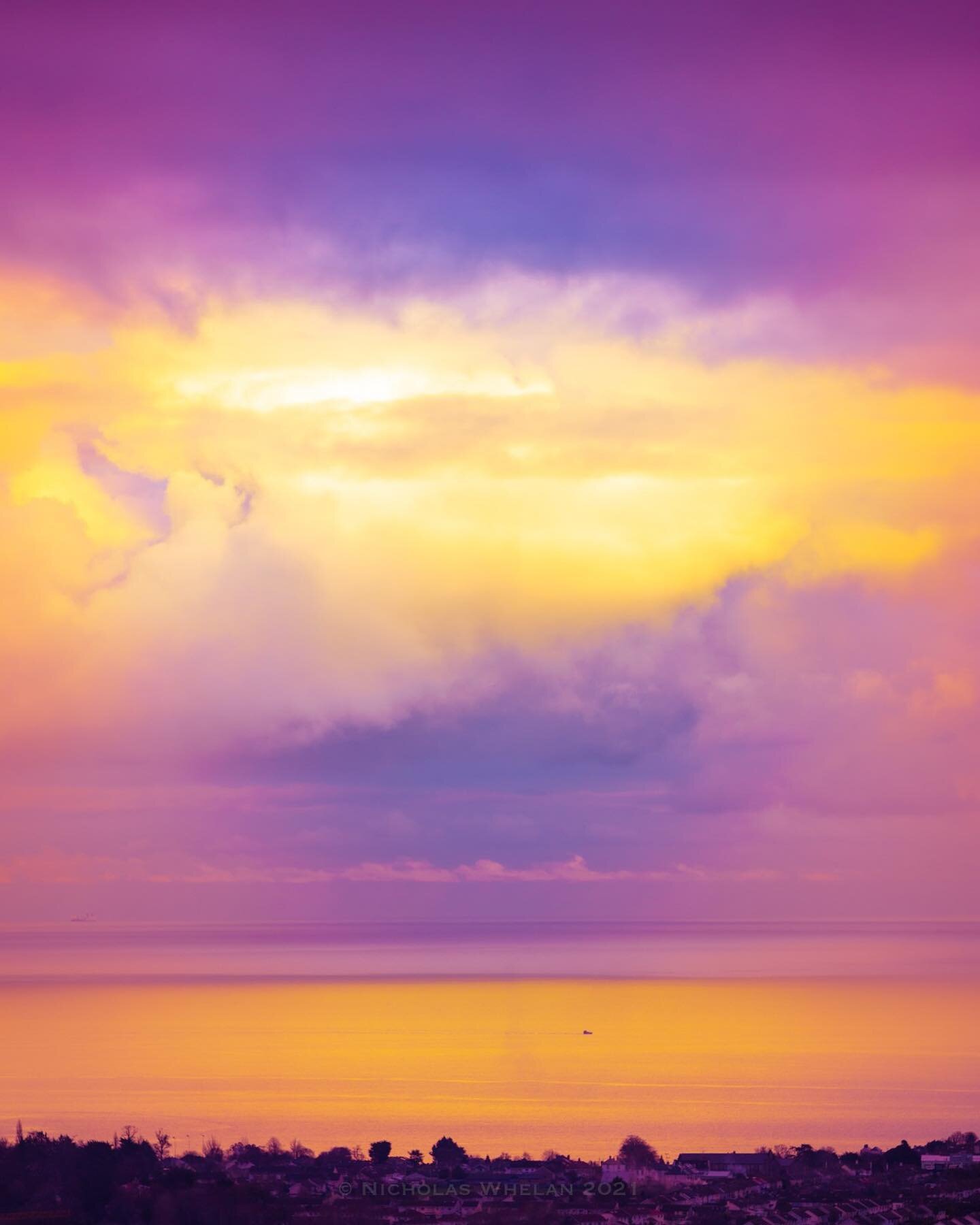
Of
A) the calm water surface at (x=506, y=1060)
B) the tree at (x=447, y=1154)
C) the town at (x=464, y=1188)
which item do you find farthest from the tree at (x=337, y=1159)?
the calm water surface at (x=506, y=1060)

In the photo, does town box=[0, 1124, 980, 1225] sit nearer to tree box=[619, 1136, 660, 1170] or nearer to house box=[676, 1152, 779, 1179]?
house box=[676, 1152, 779, 1179]

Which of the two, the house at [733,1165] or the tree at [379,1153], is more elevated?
the tree at [379,1153]

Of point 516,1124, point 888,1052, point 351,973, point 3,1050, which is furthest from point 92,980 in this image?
point 516,1124

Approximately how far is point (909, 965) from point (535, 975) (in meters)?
42.6

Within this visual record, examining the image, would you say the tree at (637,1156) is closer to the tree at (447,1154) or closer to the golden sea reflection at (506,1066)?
the tree at (447,1154)

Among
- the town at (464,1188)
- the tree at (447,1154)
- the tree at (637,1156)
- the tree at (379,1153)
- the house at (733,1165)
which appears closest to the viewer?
the town at (464,1188)

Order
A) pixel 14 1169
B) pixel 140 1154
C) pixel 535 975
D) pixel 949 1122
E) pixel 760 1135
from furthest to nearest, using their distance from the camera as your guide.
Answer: pixel 535 975 < pixel 949 1122 < pixel 760 1135 < pixel 140 1154 < pixel 14 1169

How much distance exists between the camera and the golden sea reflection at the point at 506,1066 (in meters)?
48.3

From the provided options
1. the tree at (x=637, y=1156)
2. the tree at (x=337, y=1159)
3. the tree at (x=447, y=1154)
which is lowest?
the tree at (x=637, y=1156)

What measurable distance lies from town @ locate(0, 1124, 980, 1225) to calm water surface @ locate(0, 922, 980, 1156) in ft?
38.4

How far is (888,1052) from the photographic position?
2874 inches

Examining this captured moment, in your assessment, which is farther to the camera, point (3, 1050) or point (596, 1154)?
point (3, 1050)

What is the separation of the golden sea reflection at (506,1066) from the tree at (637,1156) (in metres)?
4.48

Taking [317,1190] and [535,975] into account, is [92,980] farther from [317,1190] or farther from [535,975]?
[317,1190]
